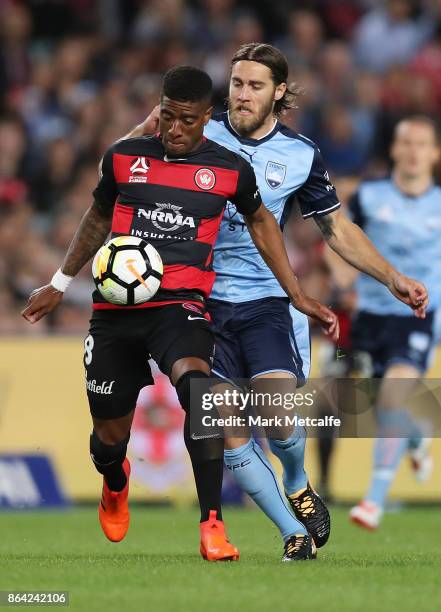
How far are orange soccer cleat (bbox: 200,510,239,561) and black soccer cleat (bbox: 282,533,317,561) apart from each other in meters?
0.35

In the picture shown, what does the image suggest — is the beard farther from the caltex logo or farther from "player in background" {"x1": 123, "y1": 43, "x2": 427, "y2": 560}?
the caltex logo

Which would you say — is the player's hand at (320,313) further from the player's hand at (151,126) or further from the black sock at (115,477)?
the black sock at (115,477)

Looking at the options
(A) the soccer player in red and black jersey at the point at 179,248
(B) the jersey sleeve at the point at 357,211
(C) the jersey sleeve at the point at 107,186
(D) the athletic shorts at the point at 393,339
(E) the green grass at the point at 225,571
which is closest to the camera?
(E) the green grass at the point at 225,571

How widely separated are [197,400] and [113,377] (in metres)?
0.55

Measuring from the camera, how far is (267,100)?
7.55 meters

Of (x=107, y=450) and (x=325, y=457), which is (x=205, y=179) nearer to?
(x=107, y=450)

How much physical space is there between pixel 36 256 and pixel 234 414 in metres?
7.40

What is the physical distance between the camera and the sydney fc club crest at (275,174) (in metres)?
7.49

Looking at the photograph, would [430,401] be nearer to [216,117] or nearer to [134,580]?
[216,117]

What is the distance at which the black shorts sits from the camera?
6.78 m

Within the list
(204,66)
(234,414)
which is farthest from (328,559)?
(204,66)

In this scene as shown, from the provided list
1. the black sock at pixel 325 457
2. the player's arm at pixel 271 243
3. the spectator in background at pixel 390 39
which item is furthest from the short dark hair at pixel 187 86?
the spectator in background at pixel 390 39

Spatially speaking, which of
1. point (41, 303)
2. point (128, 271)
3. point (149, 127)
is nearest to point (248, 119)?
point (149, 127)

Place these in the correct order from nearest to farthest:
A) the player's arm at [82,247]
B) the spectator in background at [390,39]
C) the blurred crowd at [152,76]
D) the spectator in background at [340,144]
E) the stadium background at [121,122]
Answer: the player's arm at [82,247] → the stadium background at [121,122] → the blurred crowd at [152,76] → the spectator in background at [340,144] → the spectator in background at [390,39]
